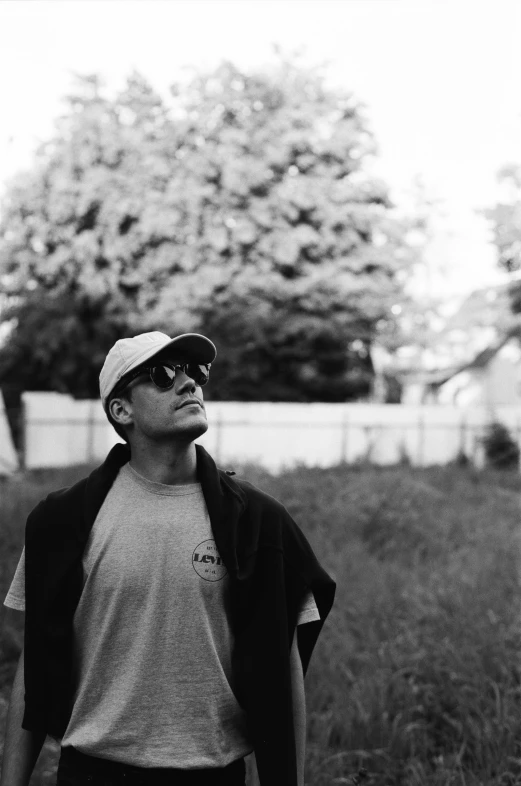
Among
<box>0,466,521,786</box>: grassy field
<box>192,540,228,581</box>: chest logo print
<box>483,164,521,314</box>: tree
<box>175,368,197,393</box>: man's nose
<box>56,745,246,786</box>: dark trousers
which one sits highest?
<box>483,164,521,314</box>: tree

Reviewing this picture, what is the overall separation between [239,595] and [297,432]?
2320cm

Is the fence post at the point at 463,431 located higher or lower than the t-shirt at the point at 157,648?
lower

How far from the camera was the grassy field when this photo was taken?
15.0 feet

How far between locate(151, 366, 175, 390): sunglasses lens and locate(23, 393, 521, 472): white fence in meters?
20.8

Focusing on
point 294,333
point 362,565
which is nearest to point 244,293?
point 294,333

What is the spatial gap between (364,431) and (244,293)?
526cm

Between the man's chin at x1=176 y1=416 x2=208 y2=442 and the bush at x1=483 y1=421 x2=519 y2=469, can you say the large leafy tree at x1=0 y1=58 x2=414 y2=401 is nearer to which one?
the bush at x1=483 y1=421 x2=519 y2=469

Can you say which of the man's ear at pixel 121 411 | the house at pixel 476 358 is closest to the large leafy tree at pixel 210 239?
the house at pixel 476 358

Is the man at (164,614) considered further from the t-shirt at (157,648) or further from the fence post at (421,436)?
the fence post at (421,436)

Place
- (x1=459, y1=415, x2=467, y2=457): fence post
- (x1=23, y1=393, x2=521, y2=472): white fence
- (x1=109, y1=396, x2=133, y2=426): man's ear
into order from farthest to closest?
(x1=459, y1=415, x2=467, y2=457): fence post → (x1=23, y1=393, x2=521, y2=472): white fence → (x1=109, y1=396, x2=133, y2=426): man's ear

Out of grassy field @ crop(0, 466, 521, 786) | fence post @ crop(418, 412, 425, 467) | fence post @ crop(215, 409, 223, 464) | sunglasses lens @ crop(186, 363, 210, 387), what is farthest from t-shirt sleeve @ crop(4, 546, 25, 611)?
fence post @ crop(418, 412, 425, 467)

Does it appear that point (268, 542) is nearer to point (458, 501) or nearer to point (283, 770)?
point (283, 770)

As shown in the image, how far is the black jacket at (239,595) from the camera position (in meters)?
2.28

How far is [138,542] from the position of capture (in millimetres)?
2279
